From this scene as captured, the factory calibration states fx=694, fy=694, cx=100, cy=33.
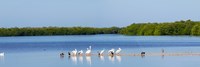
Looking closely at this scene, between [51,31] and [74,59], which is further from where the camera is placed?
[51,31]

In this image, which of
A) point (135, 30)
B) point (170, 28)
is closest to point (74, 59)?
point (170, 28)

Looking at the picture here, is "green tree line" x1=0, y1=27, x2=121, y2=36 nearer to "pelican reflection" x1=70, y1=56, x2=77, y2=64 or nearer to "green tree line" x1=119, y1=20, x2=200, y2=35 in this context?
"green tree line" x1=119, y1=20, x2=200, y2=35

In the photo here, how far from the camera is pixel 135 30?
5143 inches

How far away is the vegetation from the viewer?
4427 inches

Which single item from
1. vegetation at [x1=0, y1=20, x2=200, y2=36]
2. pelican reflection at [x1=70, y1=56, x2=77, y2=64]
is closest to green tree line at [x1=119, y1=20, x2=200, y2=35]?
vegetation at [x1=0, y1=20, x2=200, y2=36]

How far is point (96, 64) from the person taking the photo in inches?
1357

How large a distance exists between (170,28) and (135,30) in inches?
673

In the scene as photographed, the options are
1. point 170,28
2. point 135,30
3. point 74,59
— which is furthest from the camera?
point 135,30

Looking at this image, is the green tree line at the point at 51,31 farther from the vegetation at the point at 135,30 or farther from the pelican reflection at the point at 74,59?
the pelican reflection at the point at 74,59

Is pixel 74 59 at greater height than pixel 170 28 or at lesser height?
greater

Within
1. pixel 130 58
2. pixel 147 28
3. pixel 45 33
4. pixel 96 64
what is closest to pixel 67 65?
pixel 96 64

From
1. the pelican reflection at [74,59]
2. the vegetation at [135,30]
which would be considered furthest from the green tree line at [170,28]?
the pelican reflection at [74,59]

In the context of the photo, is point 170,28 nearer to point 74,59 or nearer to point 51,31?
point 51,31

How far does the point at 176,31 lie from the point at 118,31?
38.9m
